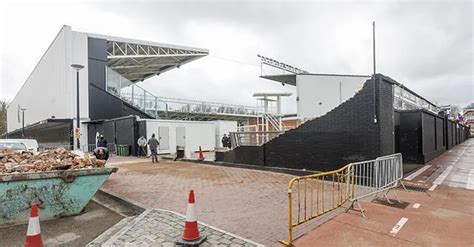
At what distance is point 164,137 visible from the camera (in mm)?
20672

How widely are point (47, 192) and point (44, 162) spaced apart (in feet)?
2.76

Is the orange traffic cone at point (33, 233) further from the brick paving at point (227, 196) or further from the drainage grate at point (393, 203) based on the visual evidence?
the drainage grate at point (393, 203)

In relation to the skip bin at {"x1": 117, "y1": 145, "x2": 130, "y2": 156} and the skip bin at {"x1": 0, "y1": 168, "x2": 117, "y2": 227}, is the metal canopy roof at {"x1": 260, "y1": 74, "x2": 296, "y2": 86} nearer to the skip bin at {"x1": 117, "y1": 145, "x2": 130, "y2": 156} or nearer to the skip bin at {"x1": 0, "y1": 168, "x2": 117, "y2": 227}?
the skip bin at {"x1": 117, "y1": 145, "x2": 130, "y2": 156}

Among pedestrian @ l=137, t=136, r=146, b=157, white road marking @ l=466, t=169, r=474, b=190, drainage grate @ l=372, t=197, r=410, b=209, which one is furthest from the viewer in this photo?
pedestrian @ l=137, t=136, r=146, b=157

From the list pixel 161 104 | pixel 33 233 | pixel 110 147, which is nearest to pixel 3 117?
pixel 161 104

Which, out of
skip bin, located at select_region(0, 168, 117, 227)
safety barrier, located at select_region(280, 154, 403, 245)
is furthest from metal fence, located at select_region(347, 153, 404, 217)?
skip bin, located at select_region(0, 168, 117, 227)

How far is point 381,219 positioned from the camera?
4922mm

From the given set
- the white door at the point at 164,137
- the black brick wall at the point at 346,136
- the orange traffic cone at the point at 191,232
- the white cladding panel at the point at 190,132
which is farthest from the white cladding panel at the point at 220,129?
the orange traffic cone at the point at 191,232

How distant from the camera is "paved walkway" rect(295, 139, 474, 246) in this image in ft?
13.2

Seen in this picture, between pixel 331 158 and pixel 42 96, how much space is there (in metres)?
36.2

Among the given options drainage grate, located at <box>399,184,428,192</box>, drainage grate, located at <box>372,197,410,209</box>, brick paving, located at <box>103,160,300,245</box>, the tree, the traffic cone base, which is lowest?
brick paving, located at <box>103,160,300,245</box>

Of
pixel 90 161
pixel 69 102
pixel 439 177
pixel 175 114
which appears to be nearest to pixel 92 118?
pixel 69 102

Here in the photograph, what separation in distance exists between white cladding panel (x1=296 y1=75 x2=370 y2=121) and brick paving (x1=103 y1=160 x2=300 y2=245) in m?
20.2

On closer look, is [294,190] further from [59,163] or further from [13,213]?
[13,213]
